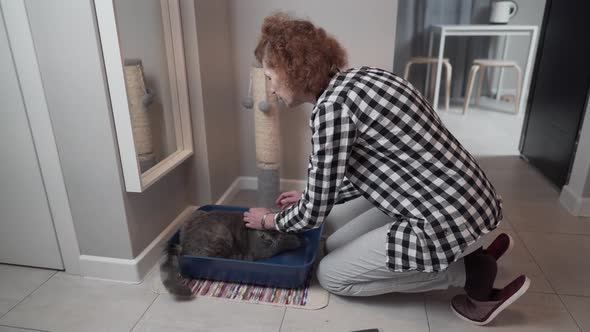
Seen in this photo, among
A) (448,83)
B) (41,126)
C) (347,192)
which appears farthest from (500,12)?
(41,126)

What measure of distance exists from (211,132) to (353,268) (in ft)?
3.05

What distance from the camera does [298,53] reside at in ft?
3.61

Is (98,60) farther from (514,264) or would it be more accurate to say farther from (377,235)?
(514,264)

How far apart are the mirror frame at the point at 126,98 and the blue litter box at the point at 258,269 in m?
0.28

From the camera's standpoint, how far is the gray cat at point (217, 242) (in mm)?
1410

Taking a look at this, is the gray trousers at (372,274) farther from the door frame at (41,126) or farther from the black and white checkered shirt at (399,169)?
the door frame at (41,126)

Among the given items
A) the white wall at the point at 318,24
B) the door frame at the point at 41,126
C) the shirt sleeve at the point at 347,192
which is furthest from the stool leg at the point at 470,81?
the door frame at the point at 41,126

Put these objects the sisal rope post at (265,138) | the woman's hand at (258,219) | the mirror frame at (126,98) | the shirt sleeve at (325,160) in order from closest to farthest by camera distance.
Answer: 1. the shirt sleeve at (325,160)
2. the mirror frame at (126,98)
3. the woman's hand at (258,219)
4. the sisal rope post at (265,138)

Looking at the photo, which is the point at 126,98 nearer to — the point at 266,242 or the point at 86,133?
the point at 86,133

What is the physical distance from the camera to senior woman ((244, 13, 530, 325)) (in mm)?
1082

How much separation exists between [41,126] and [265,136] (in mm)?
880

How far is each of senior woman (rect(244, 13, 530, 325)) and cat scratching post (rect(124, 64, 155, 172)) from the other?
0.52 meters

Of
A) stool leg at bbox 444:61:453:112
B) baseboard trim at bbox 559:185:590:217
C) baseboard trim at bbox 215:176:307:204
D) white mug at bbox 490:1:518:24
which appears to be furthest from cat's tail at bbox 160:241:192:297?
white mug at bbox 490:1:518:24

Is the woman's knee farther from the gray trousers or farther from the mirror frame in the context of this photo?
the mirror frame
